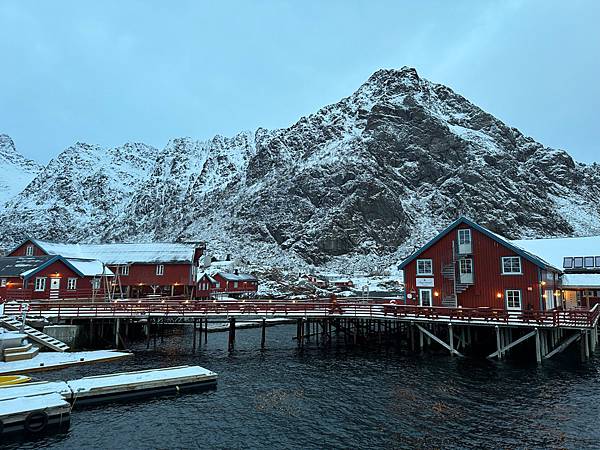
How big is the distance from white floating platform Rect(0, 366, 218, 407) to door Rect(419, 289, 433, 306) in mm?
21361

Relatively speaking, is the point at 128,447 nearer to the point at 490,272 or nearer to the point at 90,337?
the point at 90,337

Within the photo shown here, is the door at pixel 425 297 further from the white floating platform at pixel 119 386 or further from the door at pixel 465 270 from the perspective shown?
the white floating platform at pixel 119 386

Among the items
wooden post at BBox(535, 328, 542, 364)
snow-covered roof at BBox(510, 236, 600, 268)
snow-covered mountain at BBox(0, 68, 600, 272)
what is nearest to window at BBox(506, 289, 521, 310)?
wooden post at BBox(535, 328, 542, 364)

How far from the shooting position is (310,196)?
13425 centimetres

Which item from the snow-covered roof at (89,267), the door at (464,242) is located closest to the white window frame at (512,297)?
the door at (464,242)

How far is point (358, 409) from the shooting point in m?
20.4

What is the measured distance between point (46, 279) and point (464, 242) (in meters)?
41.0

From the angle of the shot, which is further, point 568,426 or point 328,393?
point 328,393

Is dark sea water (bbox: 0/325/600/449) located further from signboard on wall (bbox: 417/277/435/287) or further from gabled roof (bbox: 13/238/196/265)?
gabled roof (bbox: 13/238/196/265)

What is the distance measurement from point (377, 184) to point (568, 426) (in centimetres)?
11727

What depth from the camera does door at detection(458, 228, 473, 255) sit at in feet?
119

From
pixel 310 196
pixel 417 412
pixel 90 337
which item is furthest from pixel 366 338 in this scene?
pixel 310 196

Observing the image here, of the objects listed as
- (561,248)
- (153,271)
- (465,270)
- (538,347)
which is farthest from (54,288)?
(561,248)

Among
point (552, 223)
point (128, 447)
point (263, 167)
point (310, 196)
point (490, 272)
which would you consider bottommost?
point (128, 447)
